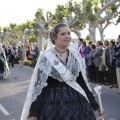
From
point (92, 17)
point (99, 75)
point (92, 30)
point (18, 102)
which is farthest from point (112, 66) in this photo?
point (92, 30)

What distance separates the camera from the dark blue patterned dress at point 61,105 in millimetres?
3445

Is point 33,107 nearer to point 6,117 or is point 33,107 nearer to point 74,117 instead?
point 74,117

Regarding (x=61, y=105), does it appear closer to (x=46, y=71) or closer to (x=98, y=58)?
(x=46, y=71)

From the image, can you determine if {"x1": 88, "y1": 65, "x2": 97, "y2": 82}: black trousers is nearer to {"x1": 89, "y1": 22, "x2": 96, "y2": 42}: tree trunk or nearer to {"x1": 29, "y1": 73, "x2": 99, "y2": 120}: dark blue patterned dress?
{"x1": 89, "y1": 22, "x2": 96, "y2": 42}: tree trunk

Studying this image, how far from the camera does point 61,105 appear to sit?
346 centimetres

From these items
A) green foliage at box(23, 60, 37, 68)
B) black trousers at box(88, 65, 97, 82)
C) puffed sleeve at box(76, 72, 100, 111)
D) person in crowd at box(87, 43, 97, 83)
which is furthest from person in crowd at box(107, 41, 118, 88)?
green foliage at box(23, 60, 37, 68)

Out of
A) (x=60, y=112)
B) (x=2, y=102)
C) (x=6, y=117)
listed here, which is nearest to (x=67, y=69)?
(x=60, y=112)

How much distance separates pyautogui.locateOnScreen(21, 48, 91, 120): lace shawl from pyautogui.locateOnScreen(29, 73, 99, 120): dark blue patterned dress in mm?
74

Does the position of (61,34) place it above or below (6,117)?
above

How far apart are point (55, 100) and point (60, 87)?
0.50 ft

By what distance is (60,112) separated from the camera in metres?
3.45

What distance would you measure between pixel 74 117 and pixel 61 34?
34.2 inches

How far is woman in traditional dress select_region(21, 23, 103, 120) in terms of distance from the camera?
3.46 m

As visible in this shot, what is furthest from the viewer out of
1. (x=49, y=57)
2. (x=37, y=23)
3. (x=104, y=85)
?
(x=37, y=23)
